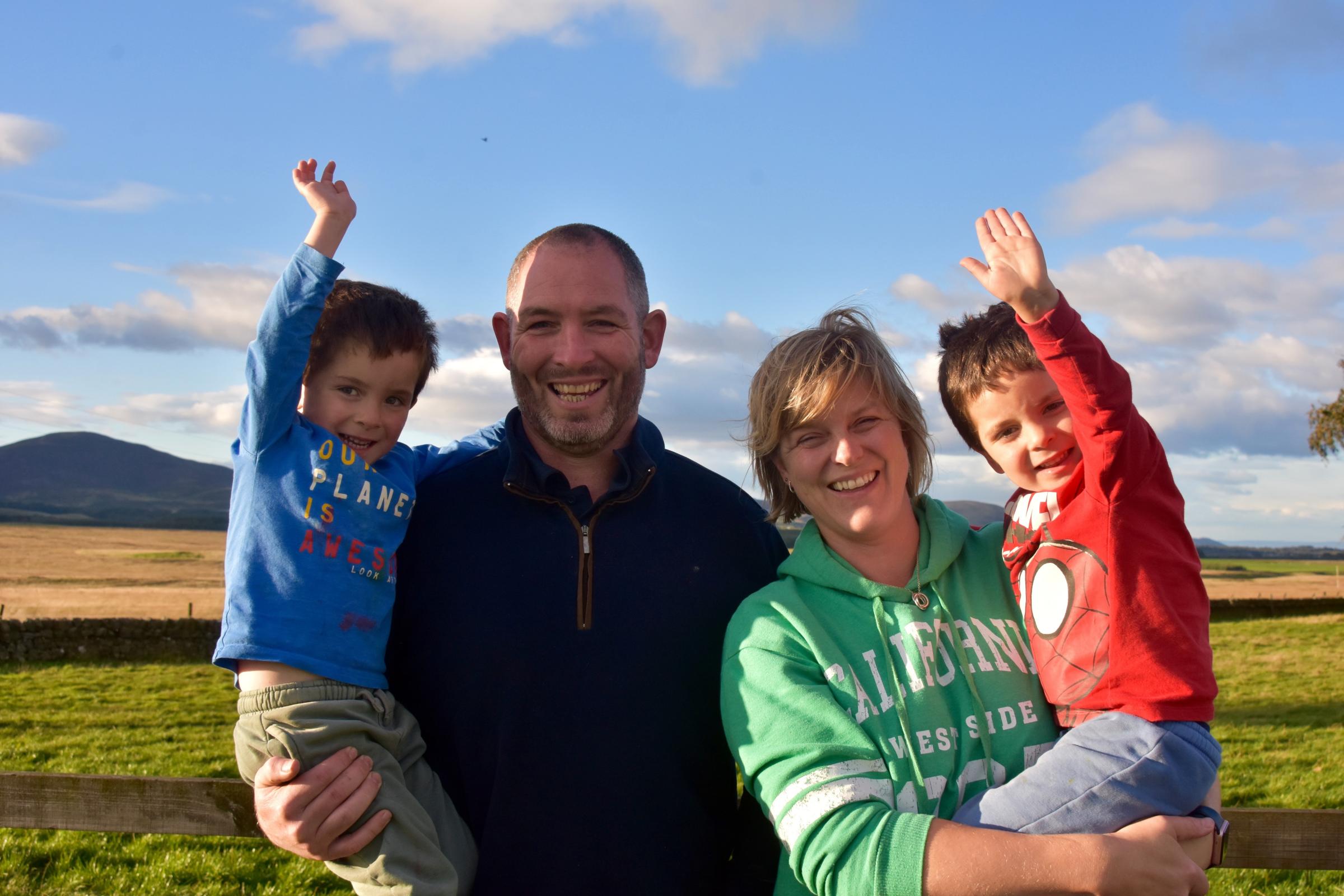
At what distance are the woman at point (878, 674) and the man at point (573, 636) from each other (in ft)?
1.31

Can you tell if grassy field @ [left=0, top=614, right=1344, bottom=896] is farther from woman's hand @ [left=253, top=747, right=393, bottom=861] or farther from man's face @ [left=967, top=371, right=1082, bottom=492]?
man's face @ [left=967, top=371, right=1082, bottom=492]

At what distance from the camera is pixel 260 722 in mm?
2900

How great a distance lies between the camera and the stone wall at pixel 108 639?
939 inches

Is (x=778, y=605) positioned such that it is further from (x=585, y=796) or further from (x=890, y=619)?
(x=585, y=796)

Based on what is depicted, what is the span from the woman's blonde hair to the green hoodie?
25 centimetres

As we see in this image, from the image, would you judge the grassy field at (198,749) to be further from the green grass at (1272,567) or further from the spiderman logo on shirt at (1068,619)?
the green grass at (1272,567)

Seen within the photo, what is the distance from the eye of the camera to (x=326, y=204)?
318 cm

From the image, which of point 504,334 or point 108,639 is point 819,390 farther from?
point 108,639

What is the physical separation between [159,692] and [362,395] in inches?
686

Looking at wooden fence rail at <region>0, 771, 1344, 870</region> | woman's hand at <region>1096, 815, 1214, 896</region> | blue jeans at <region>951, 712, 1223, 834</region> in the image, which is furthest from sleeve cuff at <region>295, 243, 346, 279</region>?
woman's hand at <region>1096, 815, 1214, 896</region>

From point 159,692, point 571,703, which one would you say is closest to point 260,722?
point 571,703

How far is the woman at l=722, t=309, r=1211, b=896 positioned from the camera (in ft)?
7.48

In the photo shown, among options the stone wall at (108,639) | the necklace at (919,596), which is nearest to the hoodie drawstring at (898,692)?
the necklace at (919,596)

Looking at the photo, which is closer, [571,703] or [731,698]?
[731,698]
